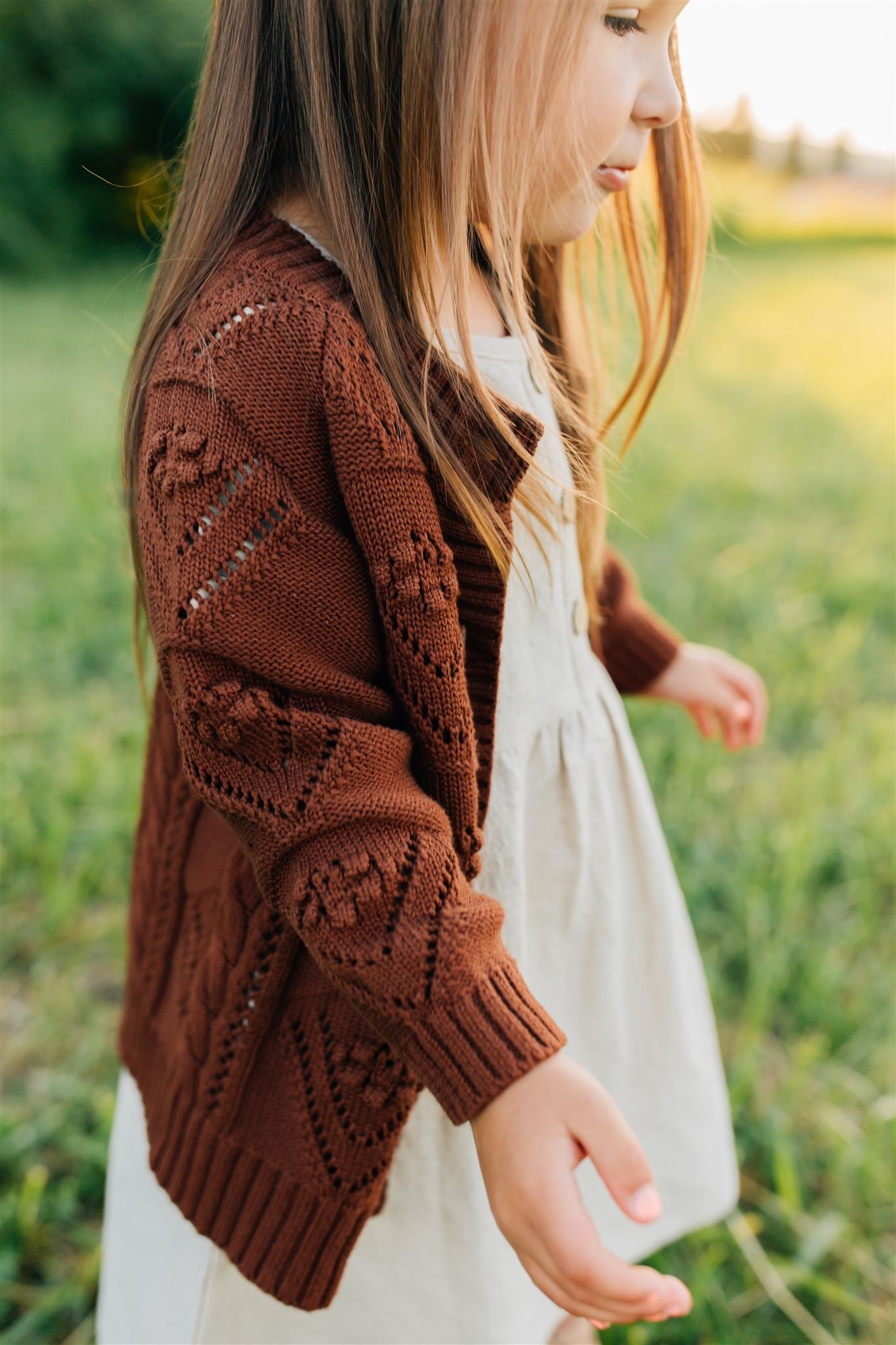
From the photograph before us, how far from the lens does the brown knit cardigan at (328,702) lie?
627 millimetres

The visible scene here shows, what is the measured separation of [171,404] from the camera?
0.68m

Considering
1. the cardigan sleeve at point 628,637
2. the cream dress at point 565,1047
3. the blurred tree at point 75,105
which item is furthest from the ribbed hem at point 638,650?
the blurred tree at point 75,105

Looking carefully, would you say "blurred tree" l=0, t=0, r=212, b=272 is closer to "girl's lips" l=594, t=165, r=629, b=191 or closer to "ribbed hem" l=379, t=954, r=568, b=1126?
"girl's lips" l=594, t=165, r=629, b=191

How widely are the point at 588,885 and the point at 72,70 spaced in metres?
8.24

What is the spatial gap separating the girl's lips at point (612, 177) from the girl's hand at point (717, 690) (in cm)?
54

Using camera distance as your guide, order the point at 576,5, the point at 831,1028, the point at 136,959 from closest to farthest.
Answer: the point at 576,5 → the point at 136,959 → the point at 831,1028

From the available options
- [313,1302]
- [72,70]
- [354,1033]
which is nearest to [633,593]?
[354,1033]

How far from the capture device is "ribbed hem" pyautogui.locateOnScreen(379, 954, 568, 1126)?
61 centimetres

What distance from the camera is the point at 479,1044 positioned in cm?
61

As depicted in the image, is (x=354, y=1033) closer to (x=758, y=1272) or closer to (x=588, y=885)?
(x=588, y=885)

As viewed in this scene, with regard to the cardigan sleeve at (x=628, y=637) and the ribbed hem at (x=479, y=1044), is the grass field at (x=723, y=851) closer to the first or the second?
the cardigan sleeve at (x=628, y=637)

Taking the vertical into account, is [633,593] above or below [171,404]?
below

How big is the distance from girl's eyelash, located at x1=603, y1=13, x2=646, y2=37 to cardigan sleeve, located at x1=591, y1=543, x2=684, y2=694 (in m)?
0.54

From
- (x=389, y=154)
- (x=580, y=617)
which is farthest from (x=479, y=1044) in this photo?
(x=389, y=154)
